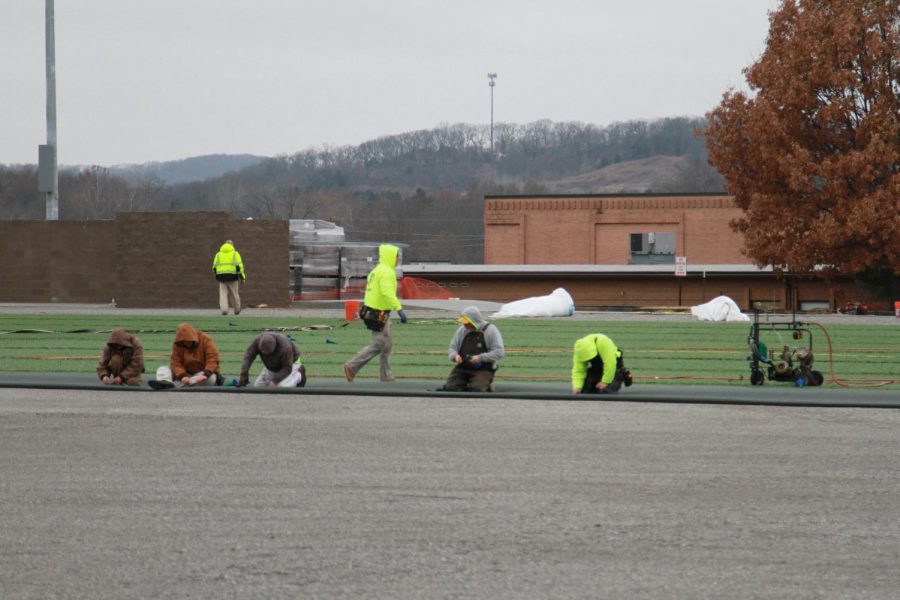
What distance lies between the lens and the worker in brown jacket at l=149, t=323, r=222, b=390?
1680 centimetres

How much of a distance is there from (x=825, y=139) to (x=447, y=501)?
41.0 m

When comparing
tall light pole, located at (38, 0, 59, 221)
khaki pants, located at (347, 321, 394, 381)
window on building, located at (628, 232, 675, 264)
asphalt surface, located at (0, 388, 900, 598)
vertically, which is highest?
A: tall light pole, located at (38, 0, 59, 221)

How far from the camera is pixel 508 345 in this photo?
2594 cm

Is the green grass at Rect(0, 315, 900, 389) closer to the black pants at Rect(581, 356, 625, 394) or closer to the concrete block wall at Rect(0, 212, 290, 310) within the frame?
the black pants at Rect(581, 356, 625, 394)

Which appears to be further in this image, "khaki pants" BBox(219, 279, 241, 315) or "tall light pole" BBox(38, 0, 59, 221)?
"tall light pole" BBox(38, 0, 59, 221)

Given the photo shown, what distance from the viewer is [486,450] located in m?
11.3

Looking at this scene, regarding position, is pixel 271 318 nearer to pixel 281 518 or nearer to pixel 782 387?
pixel 782 387

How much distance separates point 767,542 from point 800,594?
1.15 m

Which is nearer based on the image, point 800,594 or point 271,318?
point 800,594

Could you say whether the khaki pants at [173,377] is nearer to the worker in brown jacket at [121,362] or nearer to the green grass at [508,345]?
the worker in brown jacket at [121,362]

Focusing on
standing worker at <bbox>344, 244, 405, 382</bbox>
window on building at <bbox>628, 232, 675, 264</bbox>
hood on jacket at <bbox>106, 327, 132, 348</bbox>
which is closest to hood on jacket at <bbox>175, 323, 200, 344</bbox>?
hood on jacket at <bbox>106, 327, 132, 348</bbox>

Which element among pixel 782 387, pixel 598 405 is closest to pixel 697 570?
pixel 598 405

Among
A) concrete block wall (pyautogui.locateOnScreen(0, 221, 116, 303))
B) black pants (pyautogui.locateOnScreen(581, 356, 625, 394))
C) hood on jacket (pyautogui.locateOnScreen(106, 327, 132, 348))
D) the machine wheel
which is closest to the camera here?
black pants (pyautogui.locateOnScreen(581, 356, 625, 394))

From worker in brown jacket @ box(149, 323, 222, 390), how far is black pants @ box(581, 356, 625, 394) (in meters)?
4.76
